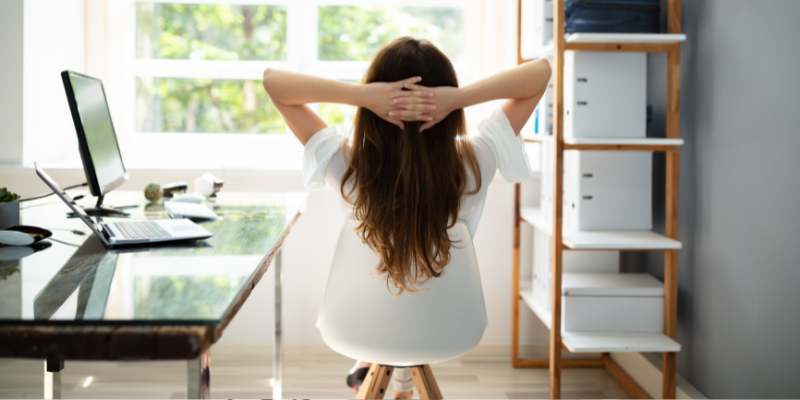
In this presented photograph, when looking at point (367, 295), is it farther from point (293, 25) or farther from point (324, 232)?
point (293, 25)

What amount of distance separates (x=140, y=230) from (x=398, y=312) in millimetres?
598

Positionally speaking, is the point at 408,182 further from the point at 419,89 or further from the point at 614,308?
the point at 614,308

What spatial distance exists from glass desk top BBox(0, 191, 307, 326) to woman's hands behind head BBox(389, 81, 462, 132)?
40 centimetres

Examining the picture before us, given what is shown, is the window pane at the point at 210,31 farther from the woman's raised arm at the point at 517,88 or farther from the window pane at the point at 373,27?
the woman's raised arm at the point at 517,88

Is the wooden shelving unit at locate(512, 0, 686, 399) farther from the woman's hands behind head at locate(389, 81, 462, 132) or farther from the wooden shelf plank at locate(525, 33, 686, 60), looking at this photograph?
the woman's hands behind head at locate(389, 81, 462, 132)

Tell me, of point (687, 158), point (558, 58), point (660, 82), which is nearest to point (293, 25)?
point (558, 58)

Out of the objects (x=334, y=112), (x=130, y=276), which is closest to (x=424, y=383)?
(x=130, y=276)

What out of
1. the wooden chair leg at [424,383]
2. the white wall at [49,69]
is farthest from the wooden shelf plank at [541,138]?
the white wall at [49,69]

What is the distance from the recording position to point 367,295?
1142 mm

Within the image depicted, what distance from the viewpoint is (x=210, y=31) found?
2883 millimetres

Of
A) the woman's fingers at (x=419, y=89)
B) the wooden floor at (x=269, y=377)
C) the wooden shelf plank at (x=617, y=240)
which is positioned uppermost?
the woman's fingers at (x=419, y=89)

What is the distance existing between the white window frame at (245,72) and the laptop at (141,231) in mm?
1469

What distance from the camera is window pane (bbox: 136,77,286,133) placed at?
2.89 m

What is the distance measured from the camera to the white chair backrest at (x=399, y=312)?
114cm
